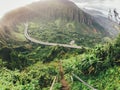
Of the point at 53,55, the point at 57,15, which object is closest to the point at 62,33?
the point at 57,15

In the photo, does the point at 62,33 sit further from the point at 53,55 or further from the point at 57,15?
the point at 53,55

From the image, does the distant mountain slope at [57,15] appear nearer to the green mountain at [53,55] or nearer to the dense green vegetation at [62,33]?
the green mountain at [53,55]

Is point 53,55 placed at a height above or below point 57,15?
above

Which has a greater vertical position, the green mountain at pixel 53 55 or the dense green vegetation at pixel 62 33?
the green mountain at pixel 53 55

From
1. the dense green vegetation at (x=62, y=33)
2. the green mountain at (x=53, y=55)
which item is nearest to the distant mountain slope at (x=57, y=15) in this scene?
the green mountain at (x=53, y=55)

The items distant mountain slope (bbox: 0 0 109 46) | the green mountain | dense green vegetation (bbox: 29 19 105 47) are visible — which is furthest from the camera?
distant mountain slope (bbox: 0 0 109 46)

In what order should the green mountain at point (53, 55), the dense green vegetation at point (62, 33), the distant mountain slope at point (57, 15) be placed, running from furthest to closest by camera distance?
1. the distant mountain slope at point (57, 15)
2. the dense green vegetation at point (62, 33)
3. the green mountain at point (53, 55)

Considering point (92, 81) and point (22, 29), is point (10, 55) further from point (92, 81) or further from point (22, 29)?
point (22, 29)

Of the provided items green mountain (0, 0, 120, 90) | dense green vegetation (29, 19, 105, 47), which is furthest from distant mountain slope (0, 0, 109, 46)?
dense green vegetation (29, 19, 105, 47)

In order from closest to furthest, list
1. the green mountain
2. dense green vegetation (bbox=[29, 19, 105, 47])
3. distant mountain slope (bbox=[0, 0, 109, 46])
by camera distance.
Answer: the green mountain → dense green vegetation (bbox=[29, 19, 105, 47]) → distant mountain slope (bbox=[0, 0, 109, 46])

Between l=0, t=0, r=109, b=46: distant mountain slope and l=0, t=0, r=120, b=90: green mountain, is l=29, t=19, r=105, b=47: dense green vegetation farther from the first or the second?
l=0, t=0, r=109, b=46: distant mountain slope

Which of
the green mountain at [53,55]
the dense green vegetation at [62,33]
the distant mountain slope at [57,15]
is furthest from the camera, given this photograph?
the distant mountain slope at [57,15]
